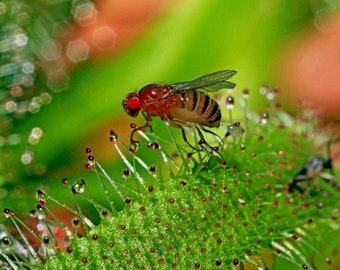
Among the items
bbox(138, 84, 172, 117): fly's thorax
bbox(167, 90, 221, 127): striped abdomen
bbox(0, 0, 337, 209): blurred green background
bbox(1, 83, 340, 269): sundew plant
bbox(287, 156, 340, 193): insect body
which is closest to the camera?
bbox(1, 83, 340, 269): sundew plant

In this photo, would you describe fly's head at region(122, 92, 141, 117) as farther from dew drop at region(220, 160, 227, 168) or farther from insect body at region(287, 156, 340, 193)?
insect body at region(287, 156, 340, 193)

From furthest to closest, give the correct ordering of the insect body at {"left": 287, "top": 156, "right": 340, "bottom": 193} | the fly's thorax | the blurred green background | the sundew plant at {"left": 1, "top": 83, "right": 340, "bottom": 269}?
the blurred green background < the insect body at {"left": 287, "top": 156, "right": 340, "bottom": 193} < the fly's thorax < the sundew plant at {"left": 1, "top": 83, "right": 340, "bottom": 269}

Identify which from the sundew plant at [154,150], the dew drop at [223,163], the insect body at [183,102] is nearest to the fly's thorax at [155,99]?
the insect body at [183,102]

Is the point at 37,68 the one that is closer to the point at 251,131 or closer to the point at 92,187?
the point at 92,187

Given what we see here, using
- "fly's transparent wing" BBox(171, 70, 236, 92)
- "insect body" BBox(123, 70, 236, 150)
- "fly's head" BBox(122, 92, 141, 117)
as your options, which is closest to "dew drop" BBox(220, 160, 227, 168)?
"insect body" BBox(123, 70, 236, 150)

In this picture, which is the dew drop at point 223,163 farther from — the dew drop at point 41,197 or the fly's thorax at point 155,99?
the dew drop at point 41,197

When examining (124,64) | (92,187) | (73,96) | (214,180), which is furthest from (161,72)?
(214,180)

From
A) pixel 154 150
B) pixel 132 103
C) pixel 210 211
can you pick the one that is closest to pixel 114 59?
pixel 154 150
